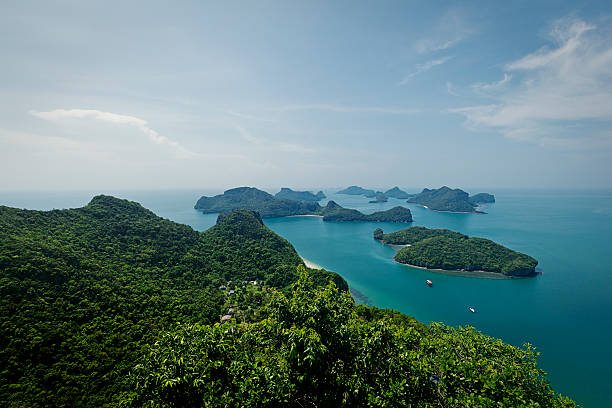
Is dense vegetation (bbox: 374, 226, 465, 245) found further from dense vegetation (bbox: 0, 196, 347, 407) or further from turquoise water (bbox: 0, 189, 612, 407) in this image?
dense vegetation (bbox: 0, 196, 347, 407)

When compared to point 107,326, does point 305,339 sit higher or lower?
higher

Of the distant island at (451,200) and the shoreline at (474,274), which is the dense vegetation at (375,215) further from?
the shoreline at (474,274)

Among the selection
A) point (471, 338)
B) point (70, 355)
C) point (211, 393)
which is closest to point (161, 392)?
point (211, 393)

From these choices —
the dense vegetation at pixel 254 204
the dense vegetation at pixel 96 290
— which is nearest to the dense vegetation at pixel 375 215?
the dense vegetation at pixel 254 204

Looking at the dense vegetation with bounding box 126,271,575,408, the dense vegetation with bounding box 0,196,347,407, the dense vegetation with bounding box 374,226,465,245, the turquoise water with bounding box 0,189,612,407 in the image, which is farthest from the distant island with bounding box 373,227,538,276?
the dense vegetation with bounding box 126,271,575,408

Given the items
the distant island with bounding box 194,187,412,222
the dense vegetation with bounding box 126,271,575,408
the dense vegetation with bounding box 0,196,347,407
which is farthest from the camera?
the distant island with bounding box 194,187,412,222

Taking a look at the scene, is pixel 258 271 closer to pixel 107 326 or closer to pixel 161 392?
pixel 107 326

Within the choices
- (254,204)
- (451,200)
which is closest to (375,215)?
(451,200)
